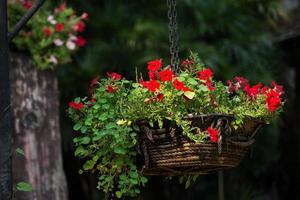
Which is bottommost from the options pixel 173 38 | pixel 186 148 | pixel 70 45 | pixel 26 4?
pixel 186 148

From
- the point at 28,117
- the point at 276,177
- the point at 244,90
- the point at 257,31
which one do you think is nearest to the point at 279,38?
the point at 257,31

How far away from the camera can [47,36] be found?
505cm

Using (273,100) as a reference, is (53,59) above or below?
above

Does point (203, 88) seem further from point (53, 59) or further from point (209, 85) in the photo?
point (53, 59)

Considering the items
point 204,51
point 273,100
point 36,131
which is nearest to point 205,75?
point 273,100

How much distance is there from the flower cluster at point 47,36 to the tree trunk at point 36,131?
9cm

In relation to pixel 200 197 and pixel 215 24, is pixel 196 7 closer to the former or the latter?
pixel 215 24

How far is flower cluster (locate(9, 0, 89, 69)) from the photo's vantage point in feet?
16.4

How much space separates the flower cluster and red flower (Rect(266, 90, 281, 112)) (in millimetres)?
2289

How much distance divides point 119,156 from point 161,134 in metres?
0.31

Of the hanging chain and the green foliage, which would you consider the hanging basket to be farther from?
the hanging chain

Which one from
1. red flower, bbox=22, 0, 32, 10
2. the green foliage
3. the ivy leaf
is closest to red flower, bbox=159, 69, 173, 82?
the green foliage

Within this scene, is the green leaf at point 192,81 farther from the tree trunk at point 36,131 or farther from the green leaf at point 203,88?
the tree trunk at point 36,131

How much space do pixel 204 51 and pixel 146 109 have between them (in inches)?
183
